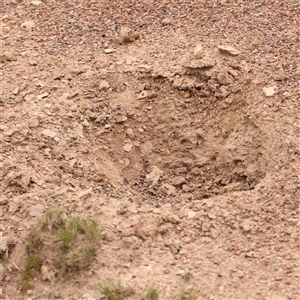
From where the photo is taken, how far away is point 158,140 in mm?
4590

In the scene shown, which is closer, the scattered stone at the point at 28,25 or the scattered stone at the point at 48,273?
the scattered stone at the point at 48,273

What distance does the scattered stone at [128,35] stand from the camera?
500 centimetres

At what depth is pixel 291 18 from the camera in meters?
5.02

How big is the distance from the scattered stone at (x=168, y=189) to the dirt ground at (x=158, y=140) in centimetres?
1

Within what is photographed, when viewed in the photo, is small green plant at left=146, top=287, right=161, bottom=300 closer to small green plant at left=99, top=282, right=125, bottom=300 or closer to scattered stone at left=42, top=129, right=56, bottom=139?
small green plant at left=99, top=282, right=125, bottom=300

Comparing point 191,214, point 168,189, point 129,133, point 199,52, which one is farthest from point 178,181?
point 199,52

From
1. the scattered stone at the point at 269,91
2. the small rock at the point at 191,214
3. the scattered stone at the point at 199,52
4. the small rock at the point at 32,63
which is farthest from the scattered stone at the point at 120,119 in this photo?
the small rock at the point at 191,214

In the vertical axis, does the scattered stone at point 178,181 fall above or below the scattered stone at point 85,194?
below

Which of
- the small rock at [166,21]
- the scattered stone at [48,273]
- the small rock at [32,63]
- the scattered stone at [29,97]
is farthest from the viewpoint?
the small rock at [166,21]

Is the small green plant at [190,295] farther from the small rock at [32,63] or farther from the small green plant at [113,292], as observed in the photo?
the small rock at [32,63]

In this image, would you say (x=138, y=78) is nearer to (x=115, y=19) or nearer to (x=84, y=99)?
(x=84, y=99)

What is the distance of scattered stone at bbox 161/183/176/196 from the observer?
4.27 meters

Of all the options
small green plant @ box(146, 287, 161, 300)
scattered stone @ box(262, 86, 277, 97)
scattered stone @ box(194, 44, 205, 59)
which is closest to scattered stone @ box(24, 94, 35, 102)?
scattered stone @ box(194, 44, 205, 59)

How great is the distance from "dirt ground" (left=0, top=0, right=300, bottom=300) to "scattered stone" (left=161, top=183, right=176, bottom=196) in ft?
0.04
